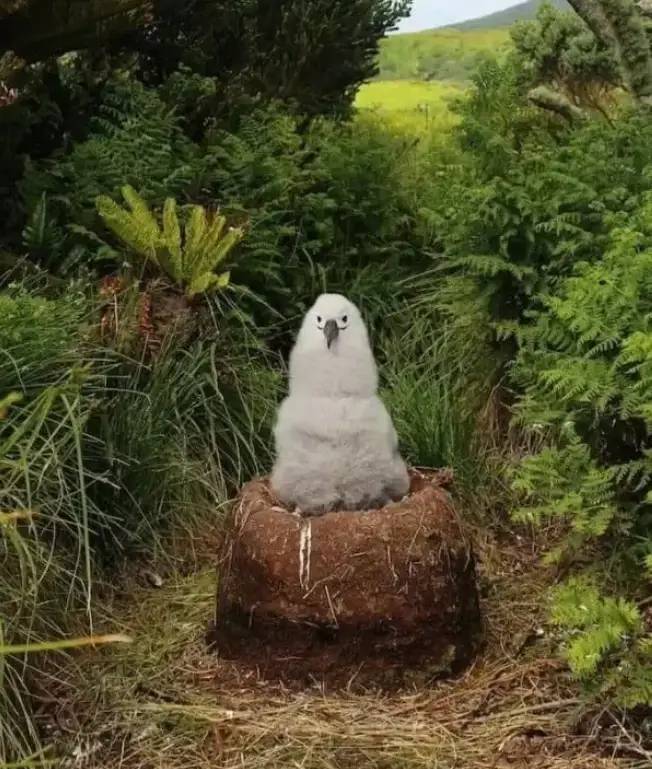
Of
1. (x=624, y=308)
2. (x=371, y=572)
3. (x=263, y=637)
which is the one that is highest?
(x=624, y=308)

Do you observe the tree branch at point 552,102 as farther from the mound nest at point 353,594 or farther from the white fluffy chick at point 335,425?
the mound nest at point 353,594

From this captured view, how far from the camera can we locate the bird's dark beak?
10.1ft

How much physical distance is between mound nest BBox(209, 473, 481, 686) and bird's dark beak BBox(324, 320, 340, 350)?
0.49 meters

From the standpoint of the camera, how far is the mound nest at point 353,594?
307 centimetres

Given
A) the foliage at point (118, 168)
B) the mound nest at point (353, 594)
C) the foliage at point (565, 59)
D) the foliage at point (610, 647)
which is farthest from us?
the foliage at point (565, 59)

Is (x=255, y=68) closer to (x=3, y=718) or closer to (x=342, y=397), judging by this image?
(x=342, y=397)

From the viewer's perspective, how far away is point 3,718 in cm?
276

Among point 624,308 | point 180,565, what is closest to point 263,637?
point 180,565

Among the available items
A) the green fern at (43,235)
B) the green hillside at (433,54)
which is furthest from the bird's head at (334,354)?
the green hillside at (433,54)

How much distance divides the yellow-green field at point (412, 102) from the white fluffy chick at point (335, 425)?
171 inches

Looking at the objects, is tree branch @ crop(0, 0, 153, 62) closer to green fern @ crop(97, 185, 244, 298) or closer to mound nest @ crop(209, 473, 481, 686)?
green fern @ crop(97, 185, 244, 298)

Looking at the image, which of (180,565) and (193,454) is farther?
(193,454)

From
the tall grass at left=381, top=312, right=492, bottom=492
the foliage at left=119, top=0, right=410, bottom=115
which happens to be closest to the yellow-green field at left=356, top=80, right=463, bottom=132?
the foliage at left=119, top=0, right=410, bottom=115

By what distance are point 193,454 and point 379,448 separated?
4.27 feet
